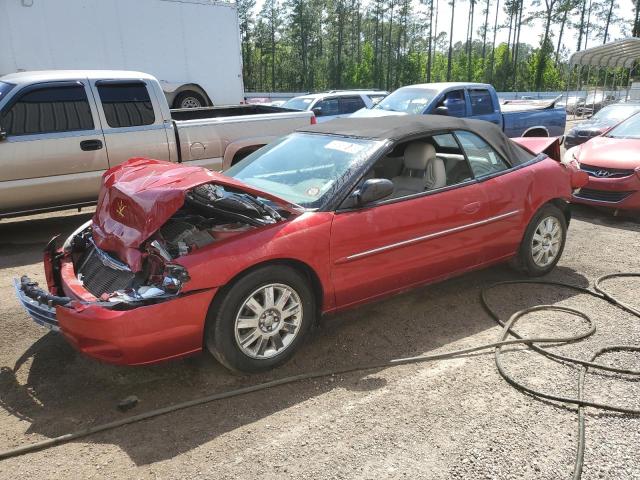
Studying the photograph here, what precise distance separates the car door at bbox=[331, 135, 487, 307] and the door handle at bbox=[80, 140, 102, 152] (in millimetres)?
3814

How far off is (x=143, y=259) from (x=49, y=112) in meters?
4.06

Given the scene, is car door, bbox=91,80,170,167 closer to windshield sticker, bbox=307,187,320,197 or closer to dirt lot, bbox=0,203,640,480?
dirt lot, bbox=0,203,640,480

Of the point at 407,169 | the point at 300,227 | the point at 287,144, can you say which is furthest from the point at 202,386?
the point at 407,169

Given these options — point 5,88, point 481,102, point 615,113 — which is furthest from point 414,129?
point 615,113

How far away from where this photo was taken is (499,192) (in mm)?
4379

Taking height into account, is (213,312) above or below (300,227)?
below

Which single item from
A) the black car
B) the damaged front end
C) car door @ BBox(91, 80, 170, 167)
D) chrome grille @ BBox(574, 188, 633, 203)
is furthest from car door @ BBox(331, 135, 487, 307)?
the black car

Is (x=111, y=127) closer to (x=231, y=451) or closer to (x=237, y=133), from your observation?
(x=237, y=133)

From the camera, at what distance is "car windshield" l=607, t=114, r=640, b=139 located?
807cm

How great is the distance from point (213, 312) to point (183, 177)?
0.86 meters

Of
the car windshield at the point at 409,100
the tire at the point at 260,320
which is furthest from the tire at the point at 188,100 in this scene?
the tire at the point at 260,320

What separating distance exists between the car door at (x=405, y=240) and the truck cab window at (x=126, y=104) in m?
3.78

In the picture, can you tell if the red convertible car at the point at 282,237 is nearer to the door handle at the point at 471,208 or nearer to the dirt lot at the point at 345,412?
the door handle at the point at 471,208

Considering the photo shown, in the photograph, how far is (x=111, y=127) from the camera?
21.5ft
